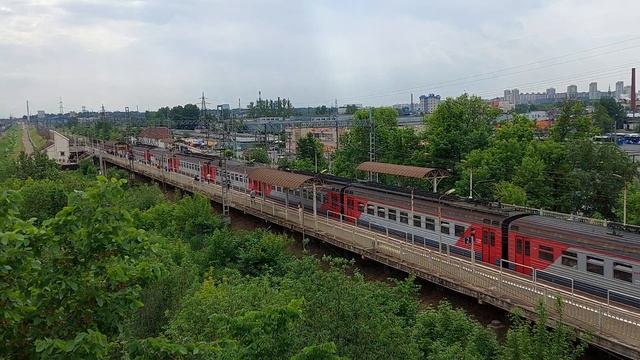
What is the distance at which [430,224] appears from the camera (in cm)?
2609

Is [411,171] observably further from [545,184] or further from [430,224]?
[545,184]

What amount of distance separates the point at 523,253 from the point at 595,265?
3184mm

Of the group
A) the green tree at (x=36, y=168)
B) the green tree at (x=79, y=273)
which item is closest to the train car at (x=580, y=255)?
the green tree at (x=79, y=273)

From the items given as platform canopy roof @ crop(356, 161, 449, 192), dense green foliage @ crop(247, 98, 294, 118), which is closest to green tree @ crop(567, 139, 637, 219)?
platform canopy roof @ crop(356, 161, 449, 192)

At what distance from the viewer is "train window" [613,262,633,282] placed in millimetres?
17266

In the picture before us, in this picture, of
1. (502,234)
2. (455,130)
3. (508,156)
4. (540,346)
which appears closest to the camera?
(540,346)

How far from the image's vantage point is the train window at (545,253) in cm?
2002

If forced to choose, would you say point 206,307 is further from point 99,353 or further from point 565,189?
point 565,189

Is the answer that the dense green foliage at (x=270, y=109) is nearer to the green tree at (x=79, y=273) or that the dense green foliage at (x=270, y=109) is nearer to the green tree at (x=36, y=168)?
the green tree at (x=36, y=168)

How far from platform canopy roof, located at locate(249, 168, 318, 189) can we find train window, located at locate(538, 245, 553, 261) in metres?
14.9

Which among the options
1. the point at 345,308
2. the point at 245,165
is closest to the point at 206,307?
the point at 345,308

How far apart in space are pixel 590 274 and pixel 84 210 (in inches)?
684

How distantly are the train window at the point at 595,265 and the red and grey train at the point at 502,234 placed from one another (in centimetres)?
2

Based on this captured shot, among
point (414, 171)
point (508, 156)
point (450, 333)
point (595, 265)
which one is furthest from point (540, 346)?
point (508, 156)
